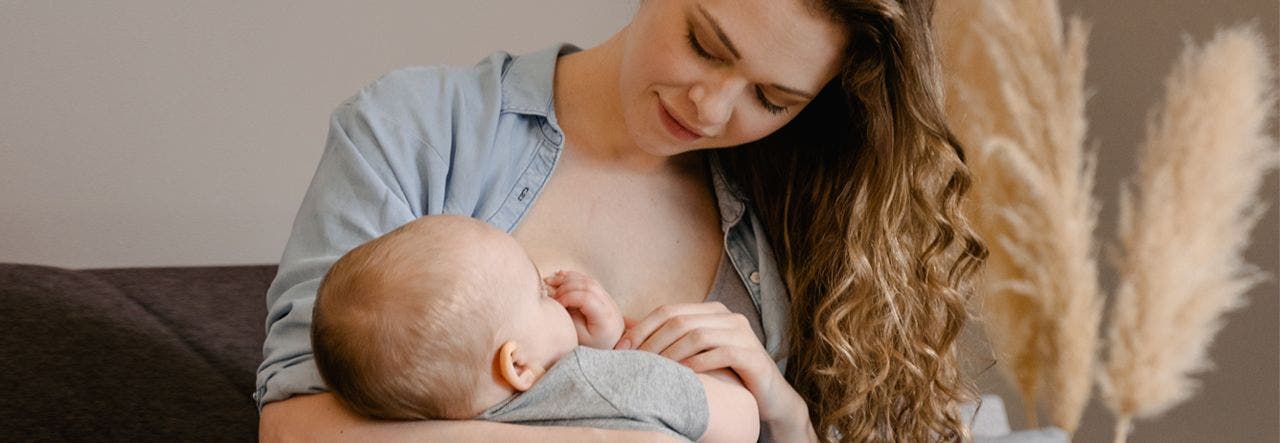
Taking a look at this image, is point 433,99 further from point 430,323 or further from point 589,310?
point 430,323

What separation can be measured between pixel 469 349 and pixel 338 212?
0.34 m

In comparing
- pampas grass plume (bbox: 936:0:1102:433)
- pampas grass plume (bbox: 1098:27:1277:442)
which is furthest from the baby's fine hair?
pampas grass plume (bbox: 1098:27:1277:442)

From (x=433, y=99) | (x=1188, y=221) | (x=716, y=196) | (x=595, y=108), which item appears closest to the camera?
(x=433, y=99)

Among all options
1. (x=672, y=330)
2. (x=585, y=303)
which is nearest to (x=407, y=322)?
(x=585, y=303)

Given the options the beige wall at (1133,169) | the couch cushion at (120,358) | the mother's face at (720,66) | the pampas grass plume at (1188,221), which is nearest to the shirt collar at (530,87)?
the mother's face at (720,66)

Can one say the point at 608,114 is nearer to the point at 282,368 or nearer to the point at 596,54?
the point at 596,54

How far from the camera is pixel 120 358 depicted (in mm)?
2061

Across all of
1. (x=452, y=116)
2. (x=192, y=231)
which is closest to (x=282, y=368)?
(x=452, y=116)

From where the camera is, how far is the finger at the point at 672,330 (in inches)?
66.4

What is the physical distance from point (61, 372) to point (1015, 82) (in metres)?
2.00

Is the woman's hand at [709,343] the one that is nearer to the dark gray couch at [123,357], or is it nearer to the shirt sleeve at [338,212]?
the shirt sleeve at [338,212]

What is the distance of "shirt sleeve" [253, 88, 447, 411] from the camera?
1647 mm

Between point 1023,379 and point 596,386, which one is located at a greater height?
point 596,386

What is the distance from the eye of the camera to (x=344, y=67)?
2.81 metres
